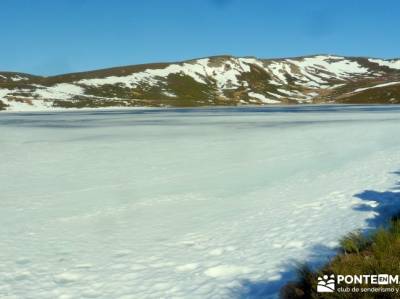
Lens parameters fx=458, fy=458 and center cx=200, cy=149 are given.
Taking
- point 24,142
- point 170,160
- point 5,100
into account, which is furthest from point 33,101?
point 170,160

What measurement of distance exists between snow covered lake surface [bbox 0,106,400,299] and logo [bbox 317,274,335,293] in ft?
4.05

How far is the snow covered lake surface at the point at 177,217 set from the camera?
703 cm

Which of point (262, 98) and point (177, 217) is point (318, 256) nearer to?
point (177, 217)

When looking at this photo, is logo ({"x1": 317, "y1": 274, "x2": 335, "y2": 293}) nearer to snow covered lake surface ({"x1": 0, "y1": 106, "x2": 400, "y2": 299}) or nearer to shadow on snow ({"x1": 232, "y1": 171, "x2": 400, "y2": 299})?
shadow on snow ({"x1": 232, "y1": 171, "x2": 400, "y2": 299})

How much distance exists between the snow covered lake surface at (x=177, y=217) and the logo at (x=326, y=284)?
1.23m

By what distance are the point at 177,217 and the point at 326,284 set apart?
5666 mm

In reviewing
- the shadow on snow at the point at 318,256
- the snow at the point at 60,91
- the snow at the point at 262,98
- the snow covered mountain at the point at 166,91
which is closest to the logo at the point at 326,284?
the shadow on snow at the point at 318,256

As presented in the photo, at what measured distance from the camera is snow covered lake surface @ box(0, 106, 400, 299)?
7027 millimetres

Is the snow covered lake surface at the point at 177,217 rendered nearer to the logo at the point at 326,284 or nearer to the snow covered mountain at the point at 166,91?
the logo at the point at 326,284

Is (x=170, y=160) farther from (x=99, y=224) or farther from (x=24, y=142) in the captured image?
(x=24, y=142)

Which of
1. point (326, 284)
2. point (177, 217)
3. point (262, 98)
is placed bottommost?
point (177, 217)

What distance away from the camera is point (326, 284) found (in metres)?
5.19

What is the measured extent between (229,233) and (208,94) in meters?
163

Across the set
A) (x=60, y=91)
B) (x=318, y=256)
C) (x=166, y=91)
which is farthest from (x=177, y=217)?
(x=166, y=91)
